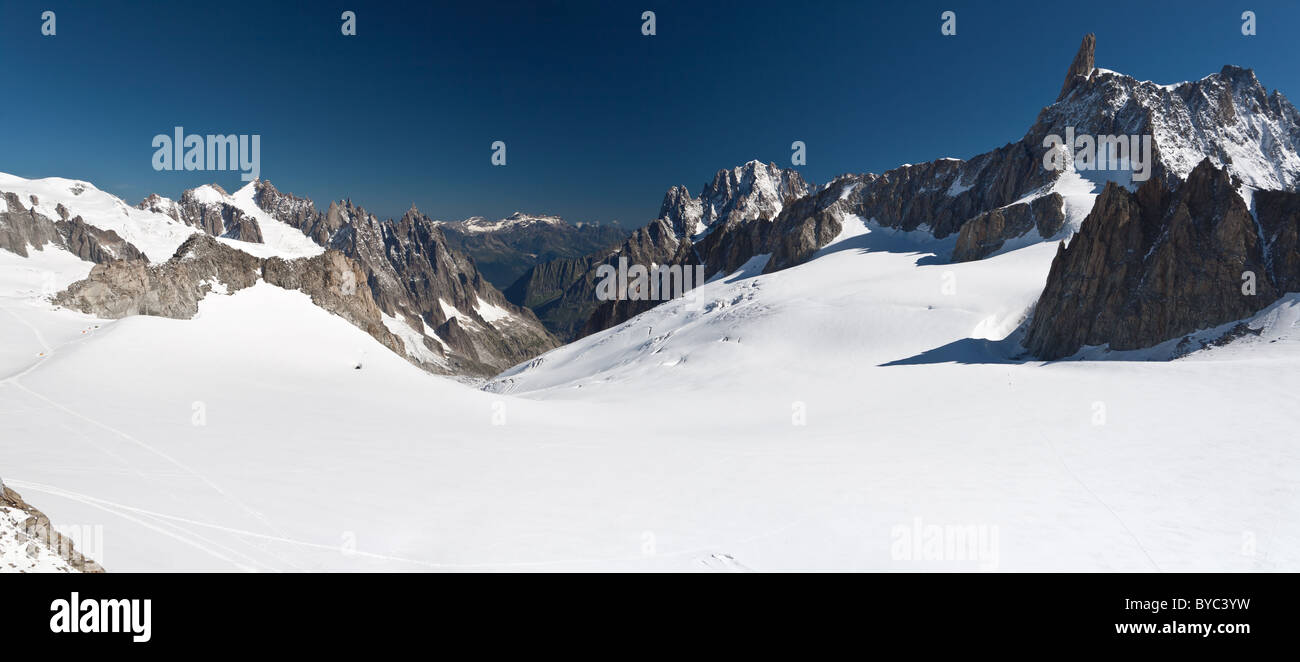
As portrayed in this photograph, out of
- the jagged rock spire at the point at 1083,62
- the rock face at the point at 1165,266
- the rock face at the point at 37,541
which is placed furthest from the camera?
the jagged rock spire at the point at 1083,62

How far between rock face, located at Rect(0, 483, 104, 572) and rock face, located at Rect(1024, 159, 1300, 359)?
46.7 m

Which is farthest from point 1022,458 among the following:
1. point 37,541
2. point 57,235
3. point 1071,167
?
point 57,235

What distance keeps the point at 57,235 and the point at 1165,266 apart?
262835 mm

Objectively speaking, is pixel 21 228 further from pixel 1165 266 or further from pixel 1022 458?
pixel 1165 266

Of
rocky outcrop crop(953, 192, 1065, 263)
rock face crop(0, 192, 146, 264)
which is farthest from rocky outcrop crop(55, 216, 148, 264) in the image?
rocky outcrop crop(953, 192, 1065, 263)

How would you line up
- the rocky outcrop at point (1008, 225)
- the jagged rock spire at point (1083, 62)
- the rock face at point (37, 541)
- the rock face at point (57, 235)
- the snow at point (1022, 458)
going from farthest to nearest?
the rock face at point (57, 235) → the jagged rock spire at point (1083, 62) → the rocky outcrop at point (1008, 225) → the snow at point (1022, 458) → the rock face at point (37, 541)

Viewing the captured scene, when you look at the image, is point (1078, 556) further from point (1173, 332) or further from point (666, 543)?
point (1173, 332)

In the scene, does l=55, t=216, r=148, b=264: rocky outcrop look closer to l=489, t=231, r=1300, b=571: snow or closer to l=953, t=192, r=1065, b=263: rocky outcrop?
l=489, t=231, r=1300, b=571: snow

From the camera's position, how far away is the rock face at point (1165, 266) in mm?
31703

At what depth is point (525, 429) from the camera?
17.6 metres

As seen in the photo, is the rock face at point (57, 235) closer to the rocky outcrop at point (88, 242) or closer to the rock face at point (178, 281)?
the rocky outcrop at point (88, 242)

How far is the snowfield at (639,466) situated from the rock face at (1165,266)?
582 centimetres

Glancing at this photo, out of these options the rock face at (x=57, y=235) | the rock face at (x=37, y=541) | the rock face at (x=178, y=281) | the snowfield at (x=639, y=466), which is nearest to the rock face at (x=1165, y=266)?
the snowfield at (x=639, y=466)
